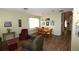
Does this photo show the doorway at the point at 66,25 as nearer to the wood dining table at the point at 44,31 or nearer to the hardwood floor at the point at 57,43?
the hardwood floor at the point at 57,43

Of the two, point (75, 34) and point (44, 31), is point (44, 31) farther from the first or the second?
point (75, 34)

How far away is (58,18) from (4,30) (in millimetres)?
933

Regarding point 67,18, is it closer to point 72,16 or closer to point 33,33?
point 72,16

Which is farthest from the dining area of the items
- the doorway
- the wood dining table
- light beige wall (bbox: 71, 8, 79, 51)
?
light beige wall (bbox: 71, 8, 79, 51)

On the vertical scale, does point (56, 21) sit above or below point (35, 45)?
above

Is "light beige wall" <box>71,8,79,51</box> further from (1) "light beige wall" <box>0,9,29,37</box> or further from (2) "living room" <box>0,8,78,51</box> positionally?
(1) "light beige wall" <box>0,9,29,37</box>

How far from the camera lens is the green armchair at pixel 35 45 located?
1.51 meters

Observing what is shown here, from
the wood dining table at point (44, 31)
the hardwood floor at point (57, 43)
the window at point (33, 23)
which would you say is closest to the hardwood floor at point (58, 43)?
the hardwood floor at point (57, 43)

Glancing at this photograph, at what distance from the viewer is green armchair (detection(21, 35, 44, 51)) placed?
1.51m

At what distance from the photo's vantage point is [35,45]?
1514mm

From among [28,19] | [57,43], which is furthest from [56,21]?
[28,19]

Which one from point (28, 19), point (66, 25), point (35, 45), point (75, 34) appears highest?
point (28, 19)

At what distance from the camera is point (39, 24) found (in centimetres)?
153
